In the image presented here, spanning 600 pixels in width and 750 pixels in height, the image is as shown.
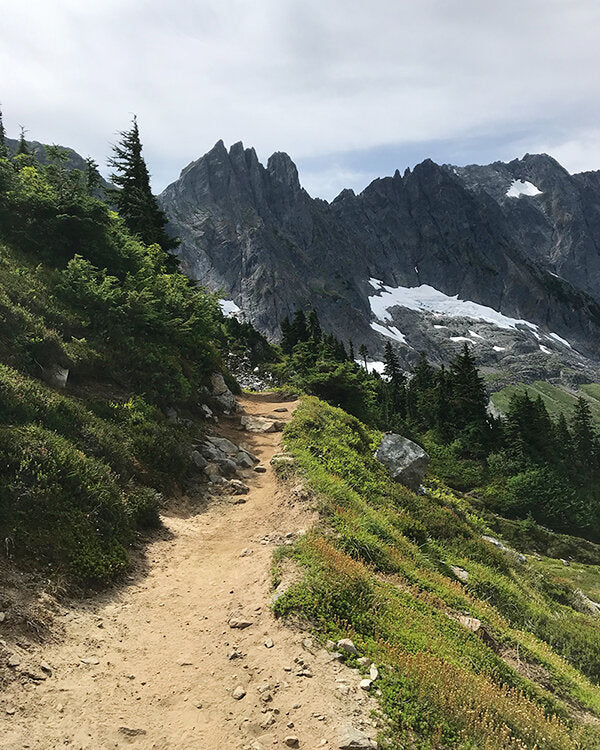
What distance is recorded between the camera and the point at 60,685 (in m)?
5.68

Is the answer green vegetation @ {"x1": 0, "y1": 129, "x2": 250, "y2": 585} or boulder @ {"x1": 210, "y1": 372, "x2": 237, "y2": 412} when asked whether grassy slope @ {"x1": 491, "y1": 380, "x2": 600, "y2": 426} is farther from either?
green vegetation @ {"x1": 0, "y1": 129, "x2": 250, "y2": 585}

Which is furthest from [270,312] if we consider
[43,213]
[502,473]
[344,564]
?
[344,564]

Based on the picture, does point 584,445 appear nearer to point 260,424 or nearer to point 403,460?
point 403,460

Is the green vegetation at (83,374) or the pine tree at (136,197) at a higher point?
the pine tree at (136,197)

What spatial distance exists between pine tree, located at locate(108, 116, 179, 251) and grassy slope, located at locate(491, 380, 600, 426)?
156947mm

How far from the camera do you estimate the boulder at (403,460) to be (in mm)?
19297

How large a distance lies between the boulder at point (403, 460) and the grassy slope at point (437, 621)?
2.28 meters

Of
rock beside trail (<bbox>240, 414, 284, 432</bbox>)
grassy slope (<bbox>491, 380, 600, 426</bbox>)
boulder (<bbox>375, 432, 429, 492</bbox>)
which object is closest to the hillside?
rock beside trail (<bbox>240, 414, 284, 432</bbox>)

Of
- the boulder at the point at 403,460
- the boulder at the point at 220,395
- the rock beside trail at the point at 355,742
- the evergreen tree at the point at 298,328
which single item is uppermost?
the evergreen tree at the point at 298,328

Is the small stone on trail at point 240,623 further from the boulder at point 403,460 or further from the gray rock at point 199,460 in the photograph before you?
the boulder at point 403,460

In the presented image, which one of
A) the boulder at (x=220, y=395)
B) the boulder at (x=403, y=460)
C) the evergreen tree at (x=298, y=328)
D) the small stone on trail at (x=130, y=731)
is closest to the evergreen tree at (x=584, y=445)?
the boulder at (x=403, y=460)

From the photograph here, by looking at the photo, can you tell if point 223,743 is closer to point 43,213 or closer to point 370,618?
point 370,618

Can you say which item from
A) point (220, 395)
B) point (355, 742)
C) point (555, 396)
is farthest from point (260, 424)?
point (555, 396)

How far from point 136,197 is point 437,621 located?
31556 mm
